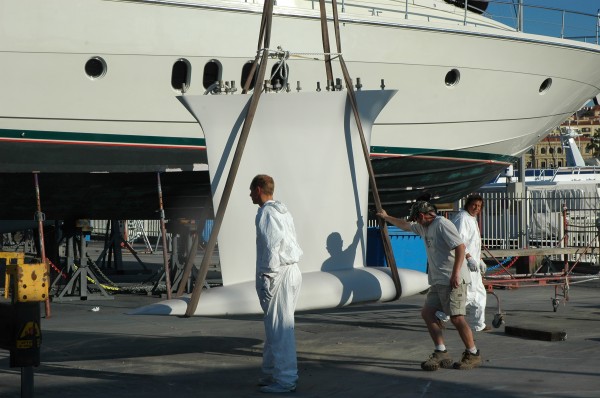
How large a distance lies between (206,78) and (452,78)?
160 inches

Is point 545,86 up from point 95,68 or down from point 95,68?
up

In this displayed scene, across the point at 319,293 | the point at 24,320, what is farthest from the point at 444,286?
the point at 24,320

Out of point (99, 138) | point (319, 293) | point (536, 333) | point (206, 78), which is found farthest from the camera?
point (206, 78)

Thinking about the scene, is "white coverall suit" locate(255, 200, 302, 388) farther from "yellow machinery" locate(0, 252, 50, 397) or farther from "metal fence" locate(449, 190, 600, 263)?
"metal fence" locate(449, 190, 600, 263)

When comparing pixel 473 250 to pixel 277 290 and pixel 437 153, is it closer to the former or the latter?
pixel 277 290

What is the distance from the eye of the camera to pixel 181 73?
1391 cm

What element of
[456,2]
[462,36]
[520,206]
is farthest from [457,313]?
[520,206]

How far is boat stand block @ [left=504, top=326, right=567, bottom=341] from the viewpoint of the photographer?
9.73 metres

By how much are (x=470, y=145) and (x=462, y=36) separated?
1.81 m

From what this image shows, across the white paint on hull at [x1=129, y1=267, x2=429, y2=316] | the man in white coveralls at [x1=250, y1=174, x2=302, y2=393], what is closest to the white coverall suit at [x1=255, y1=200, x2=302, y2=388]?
the man in white coveralls at [x1=250, y1=174, x2=302, y2=393]

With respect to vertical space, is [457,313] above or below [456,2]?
below

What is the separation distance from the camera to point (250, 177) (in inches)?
345

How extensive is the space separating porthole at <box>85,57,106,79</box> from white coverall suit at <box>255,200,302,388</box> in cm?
663

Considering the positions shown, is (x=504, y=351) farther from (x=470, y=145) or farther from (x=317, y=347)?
(x=470, y=145)
